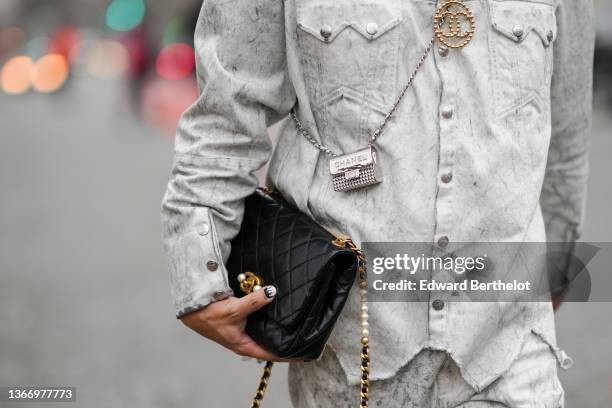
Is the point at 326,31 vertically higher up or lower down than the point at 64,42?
lower down

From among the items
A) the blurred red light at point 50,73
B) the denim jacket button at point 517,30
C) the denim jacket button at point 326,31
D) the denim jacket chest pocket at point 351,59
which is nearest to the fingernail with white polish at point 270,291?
the denim jacket chest pocket at point 351,59

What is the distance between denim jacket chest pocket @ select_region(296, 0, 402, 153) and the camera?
2.34 m

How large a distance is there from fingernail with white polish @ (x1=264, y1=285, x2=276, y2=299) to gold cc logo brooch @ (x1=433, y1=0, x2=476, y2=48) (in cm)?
64

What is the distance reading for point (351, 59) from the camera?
237 centimetres

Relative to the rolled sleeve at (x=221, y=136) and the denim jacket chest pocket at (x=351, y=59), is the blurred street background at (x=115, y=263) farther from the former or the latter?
the denim jacket chest pocket at (x=351, y=59)

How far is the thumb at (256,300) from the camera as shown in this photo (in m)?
2.36

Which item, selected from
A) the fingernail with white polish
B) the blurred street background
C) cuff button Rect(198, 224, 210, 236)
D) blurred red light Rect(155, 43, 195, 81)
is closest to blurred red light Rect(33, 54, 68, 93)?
the blurred street background

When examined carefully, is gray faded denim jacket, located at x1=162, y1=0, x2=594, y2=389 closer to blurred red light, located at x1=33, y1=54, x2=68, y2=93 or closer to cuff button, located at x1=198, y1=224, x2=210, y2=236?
cuff button, located at x1=198, y1=224, x2=210, y2=236

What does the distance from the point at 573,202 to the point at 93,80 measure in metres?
23.4

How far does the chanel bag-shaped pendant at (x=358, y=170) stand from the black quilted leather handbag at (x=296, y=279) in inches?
4.7

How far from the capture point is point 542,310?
8.04 feet

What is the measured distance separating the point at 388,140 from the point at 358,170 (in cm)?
9

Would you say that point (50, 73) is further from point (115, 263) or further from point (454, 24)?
point (454, 24)

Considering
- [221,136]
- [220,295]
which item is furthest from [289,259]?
[221,136]
